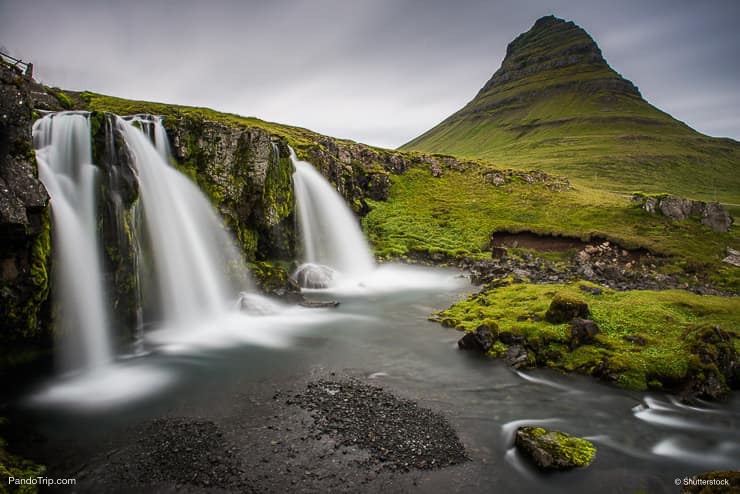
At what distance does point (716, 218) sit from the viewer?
129ft

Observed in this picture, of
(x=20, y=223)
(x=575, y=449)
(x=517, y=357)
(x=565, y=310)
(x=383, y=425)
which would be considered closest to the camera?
(x=575, y=449)

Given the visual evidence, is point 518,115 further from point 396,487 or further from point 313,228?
point 396,487

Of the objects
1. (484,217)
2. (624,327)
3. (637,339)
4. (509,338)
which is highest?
(484,217)

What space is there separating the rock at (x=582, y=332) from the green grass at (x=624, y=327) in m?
0.21

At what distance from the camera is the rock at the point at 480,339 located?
56.7 ft

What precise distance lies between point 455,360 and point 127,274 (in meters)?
15.7

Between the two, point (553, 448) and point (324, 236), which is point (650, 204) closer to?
point (324, 236)

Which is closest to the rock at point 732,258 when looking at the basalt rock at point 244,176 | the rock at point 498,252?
the rock at point 498,252

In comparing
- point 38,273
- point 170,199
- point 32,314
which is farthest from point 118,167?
point 32,314

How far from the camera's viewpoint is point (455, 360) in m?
16.7

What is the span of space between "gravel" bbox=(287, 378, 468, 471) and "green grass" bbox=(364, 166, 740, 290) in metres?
30.2

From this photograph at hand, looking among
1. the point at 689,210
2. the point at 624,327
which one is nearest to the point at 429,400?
the point at 624,327

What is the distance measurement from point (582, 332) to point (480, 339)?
4.31 m

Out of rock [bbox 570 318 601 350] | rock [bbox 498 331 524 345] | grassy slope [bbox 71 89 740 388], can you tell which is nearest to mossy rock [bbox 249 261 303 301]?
grassy slope [bbox 71 89 740 388]
